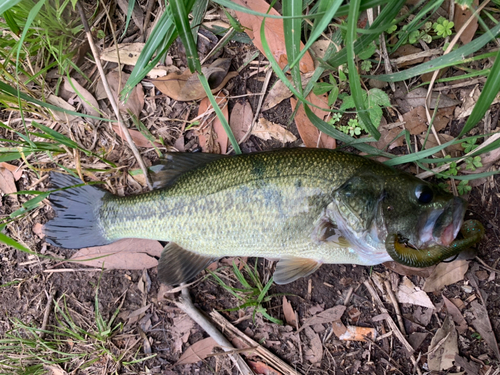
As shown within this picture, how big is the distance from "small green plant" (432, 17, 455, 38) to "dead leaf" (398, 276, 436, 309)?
200 centimetres

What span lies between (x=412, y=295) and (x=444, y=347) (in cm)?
47

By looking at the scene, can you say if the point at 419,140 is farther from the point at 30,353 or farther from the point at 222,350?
the point at 30,353

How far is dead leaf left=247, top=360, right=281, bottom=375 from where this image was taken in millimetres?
2875

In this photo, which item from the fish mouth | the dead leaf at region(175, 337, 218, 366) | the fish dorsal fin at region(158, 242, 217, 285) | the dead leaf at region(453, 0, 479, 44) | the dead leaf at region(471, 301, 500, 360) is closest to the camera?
the fish mouth

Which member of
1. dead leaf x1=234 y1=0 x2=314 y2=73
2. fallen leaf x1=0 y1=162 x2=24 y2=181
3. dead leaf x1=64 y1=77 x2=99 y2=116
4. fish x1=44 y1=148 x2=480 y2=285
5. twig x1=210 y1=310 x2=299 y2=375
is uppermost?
dead leaf x1=234 y1=0 x2=314 y2=73

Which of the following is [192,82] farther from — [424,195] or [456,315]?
[456,315]

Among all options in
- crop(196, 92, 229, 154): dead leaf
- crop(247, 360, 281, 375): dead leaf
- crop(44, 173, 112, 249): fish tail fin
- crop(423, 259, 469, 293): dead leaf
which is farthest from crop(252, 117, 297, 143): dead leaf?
crop(247, 360, 281, 375): dead leaf

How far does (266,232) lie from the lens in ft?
8.12

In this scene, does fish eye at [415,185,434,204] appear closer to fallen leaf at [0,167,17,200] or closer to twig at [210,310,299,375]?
twig at [210,310,299,375]

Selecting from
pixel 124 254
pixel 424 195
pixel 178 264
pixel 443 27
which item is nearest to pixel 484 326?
pixel 424 195

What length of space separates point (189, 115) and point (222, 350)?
85.8 inches

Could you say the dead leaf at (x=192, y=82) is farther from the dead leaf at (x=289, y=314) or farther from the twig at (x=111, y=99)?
the dead leaf at (x=289, y=314)

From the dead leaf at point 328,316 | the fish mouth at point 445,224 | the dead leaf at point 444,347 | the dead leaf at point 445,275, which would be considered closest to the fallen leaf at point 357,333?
the dead leaf at point 328,316

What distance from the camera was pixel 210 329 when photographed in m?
2.89
